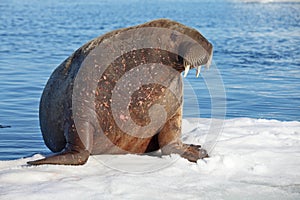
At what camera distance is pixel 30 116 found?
29.2 feet

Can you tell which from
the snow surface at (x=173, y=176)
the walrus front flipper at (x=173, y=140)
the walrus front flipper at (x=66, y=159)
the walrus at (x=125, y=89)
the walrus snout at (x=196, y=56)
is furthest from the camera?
the walrus front flipper at (x=173, y=140)

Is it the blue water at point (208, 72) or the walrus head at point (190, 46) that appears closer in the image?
the walrus head at point (190, 46)

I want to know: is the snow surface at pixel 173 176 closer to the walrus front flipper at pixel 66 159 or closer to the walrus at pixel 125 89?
the walrus front flipper at pixel 66 159

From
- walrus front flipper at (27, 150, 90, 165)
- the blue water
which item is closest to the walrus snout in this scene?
walrus front flipper at (27, 150, 90, 165)

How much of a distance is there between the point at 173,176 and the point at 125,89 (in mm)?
1044

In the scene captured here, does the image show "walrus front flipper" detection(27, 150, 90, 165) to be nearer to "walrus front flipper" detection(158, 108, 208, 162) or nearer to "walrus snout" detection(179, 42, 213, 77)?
"walrus front flipper" detection(158, 108, 208, 162)

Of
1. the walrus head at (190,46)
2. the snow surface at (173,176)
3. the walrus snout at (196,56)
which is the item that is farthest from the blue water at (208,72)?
the walrus snout at (196,56)

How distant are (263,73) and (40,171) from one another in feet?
32.8

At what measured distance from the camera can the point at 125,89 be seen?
214 inches

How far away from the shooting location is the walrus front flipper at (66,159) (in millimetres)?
4938

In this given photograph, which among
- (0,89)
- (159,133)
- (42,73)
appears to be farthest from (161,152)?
(42,73)

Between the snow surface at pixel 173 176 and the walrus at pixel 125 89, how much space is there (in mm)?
196

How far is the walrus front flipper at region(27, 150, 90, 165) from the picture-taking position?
494cm

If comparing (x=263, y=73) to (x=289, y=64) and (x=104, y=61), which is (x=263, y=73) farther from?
(x=104, y=61)
